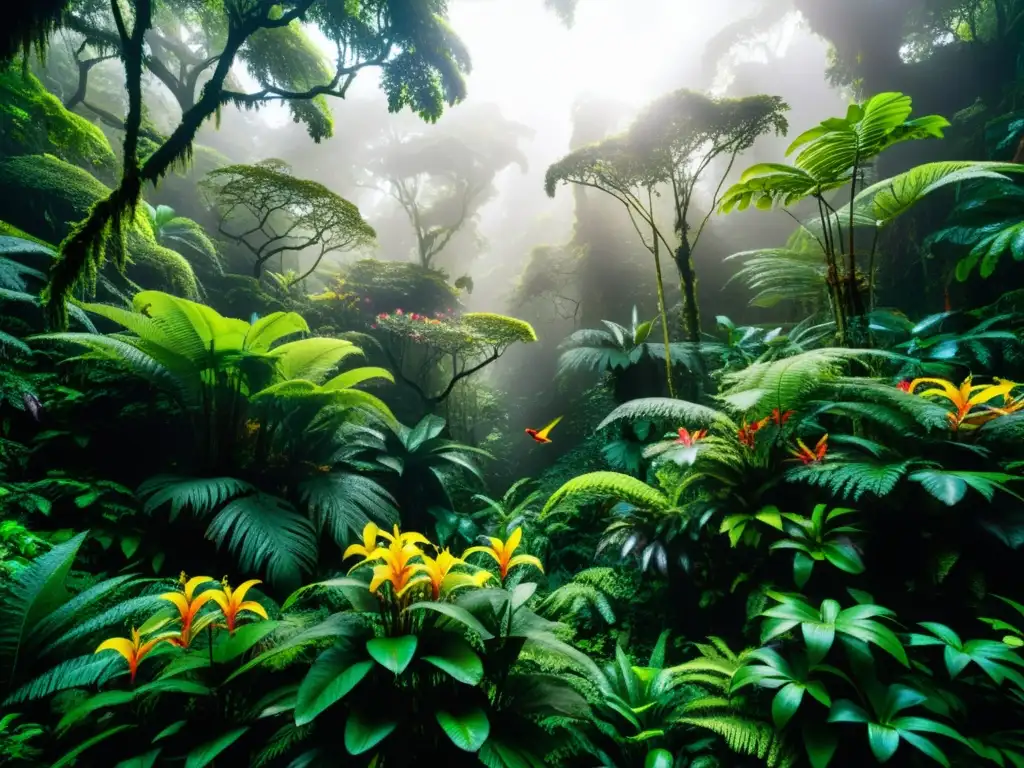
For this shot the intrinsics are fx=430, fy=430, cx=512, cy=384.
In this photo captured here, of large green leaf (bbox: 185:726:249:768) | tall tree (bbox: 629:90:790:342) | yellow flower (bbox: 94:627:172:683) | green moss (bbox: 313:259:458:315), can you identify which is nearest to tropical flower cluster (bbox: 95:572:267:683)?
yellow flower (bbox: 94:627:172:683)

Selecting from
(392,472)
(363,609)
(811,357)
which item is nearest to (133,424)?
(392,472)

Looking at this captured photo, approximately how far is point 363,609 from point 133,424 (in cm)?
241

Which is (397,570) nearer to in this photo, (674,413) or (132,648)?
(132,648)

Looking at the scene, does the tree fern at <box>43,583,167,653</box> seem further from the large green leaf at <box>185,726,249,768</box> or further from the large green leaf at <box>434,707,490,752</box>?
the large green leaf at <box>434,707,490,752</box>

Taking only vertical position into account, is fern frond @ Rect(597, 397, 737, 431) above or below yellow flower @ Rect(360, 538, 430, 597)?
below

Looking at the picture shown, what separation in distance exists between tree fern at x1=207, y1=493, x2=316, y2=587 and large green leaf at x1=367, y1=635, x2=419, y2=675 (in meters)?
1.17

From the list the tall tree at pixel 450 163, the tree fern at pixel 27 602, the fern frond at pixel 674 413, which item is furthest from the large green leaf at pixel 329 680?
the tall tree at pixel 450 163

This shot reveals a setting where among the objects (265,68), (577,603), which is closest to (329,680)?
(577,603)

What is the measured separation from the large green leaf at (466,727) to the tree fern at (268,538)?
1.25m

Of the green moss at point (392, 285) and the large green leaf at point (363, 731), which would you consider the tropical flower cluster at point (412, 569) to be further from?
the green moss at point (392, 285)

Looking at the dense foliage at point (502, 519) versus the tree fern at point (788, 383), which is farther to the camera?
the tree fern at point (788, 383)

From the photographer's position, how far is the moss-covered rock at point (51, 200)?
4.17 metres

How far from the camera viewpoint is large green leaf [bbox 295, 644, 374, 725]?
0.87 m

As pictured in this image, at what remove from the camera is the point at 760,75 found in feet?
52.4
